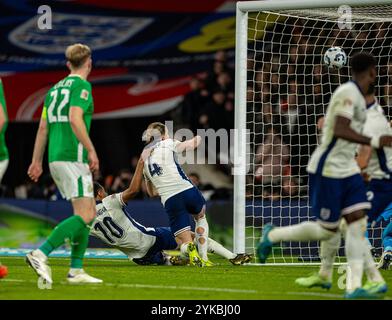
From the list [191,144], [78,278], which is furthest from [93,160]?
[191,144]

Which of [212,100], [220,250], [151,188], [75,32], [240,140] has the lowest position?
[220,250]

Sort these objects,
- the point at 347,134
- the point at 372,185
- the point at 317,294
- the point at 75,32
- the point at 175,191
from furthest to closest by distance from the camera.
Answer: the point at 75,32, the point at 175,191, the point at 372,185, the point at 317,294, the point at 347,134

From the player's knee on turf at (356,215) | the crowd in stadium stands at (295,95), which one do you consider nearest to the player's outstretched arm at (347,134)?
the player's knee on turf at (356,215)

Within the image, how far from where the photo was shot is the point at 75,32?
2038 centimetres

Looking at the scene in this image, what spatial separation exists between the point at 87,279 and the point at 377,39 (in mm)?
7224

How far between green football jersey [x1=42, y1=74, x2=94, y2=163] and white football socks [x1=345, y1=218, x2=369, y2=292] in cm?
246

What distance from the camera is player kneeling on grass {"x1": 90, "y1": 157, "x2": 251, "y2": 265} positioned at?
1322 centimetres

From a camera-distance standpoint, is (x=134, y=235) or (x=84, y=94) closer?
(x=84, y=94)

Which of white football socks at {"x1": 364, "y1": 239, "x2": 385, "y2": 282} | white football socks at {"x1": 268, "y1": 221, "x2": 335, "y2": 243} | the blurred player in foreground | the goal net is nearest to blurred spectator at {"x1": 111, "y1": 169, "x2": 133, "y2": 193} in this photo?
the goal net

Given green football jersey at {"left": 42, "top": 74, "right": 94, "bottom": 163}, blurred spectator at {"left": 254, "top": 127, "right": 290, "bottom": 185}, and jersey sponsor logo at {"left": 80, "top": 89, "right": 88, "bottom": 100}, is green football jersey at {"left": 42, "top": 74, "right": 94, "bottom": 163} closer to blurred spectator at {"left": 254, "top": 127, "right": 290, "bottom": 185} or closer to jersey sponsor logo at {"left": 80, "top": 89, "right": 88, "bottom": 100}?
jersey sponsor logo at {"left": 80, "top": 89, "right": 88, "bottom": 100}

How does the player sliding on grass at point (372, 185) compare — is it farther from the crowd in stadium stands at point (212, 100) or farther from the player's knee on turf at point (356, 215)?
the crowd in stadium stands at point (212, 100)

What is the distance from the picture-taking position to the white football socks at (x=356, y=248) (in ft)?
28.0

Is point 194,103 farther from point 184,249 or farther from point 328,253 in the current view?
point 328,253

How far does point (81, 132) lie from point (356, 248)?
2.54m
